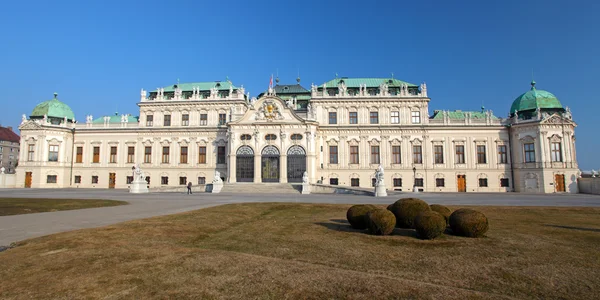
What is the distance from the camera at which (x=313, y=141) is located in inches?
2071

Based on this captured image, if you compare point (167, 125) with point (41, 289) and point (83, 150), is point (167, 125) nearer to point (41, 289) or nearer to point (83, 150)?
point (83, 150)

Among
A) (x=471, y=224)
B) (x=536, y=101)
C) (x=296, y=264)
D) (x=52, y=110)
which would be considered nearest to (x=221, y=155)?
(x=52, y=110)

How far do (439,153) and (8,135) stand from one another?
112m

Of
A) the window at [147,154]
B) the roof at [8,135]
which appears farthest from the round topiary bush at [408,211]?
the roof at [8,135]

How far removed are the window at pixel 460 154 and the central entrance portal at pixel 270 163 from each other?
28.5m

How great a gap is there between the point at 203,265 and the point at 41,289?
317 cm

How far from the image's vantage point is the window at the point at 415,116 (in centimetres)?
5634

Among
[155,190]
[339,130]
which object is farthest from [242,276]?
[339,130]

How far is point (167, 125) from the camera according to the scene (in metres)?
60.7

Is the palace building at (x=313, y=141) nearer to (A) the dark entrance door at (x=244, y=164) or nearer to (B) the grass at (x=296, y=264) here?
(A) the dark entrance door at (x=244, y=164)

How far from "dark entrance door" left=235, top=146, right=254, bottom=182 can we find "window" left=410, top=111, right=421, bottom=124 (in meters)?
26.3

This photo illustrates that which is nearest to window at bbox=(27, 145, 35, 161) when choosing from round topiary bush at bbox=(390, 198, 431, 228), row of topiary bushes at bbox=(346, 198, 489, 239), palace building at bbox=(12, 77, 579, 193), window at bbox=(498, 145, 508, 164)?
palace building at bbox=(12, 77, 579, 193)

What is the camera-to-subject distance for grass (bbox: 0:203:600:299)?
6797 millimetres

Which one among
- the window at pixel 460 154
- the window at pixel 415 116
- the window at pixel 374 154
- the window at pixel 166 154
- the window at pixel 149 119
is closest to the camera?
the window at pixel 460 154
